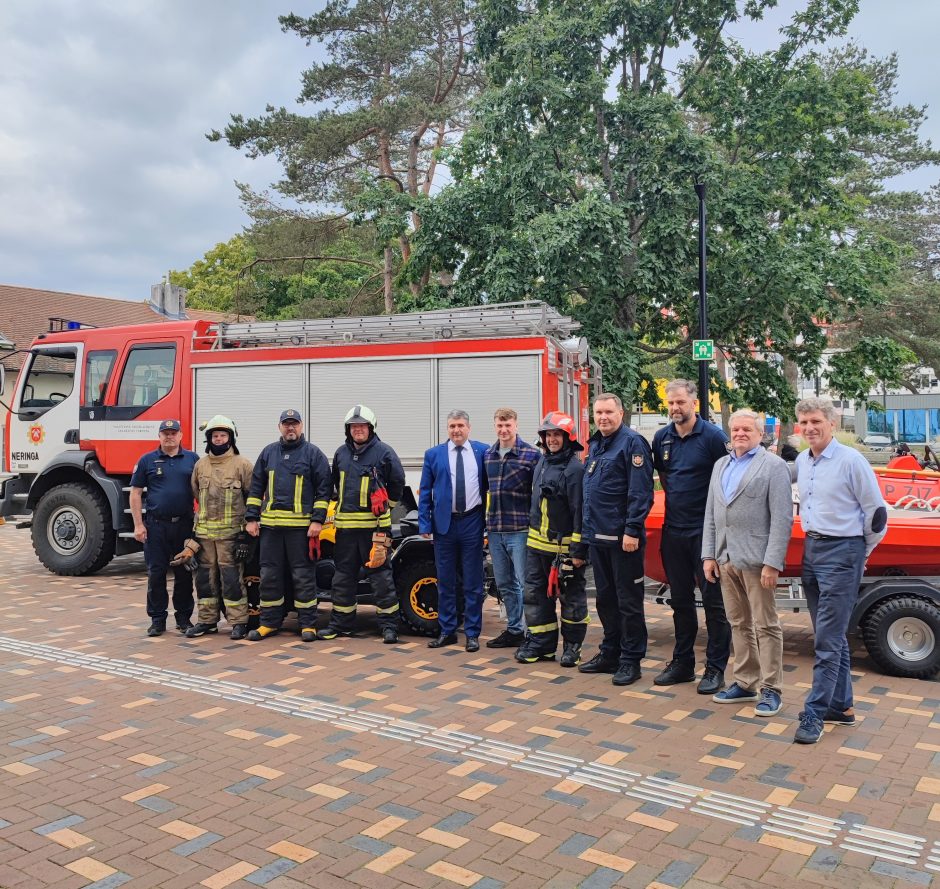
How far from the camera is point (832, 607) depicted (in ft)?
15.6

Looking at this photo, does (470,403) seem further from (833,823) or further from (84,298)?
(84,298)

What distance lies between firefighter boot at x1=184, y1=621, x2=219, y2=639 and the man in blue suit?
195 centimetres

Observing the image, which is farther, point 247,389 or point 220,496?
point 247,389

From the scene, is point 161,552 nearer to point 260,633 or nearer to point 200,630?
point 200,630

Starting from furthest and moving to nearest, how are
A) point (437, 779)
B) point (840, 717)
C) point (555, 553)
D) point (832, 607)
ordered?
point (555, 553), point (840, 717), point (832, 607), point (437, 779)

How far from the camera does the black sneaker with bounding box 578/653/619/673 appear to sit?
617 centimetres

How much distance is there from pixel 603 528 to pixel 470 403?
3028 millimetres

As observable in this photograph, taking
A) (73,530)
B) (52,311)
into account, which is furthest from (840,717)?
(52,311)

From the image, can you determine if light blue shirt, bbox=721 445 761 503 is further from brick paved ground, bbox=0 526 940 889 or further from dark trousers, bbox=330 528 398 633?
dark trousers, bbox=330 528 398 633

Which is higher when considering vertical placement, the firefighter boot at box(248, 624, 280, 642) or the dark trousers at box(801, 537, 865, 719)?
the dark trousers at box(801, 537, 865, 719)

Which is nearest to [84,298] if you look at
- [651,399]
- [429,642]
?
[651,399]

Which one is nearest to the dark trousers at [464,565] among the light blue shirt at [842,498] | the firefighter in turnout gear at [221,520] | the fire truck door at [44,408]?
the firefighter in turnout gear at [221,520]

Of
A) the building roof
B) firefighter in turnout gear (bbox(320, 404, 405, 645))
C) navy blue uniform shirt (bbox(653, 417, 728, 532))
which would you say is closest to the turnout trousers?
firefighter in turnout gear (bbox(320, 404, 405, 645))

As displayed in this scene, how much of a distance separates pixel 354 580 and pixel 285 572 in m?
0.60
